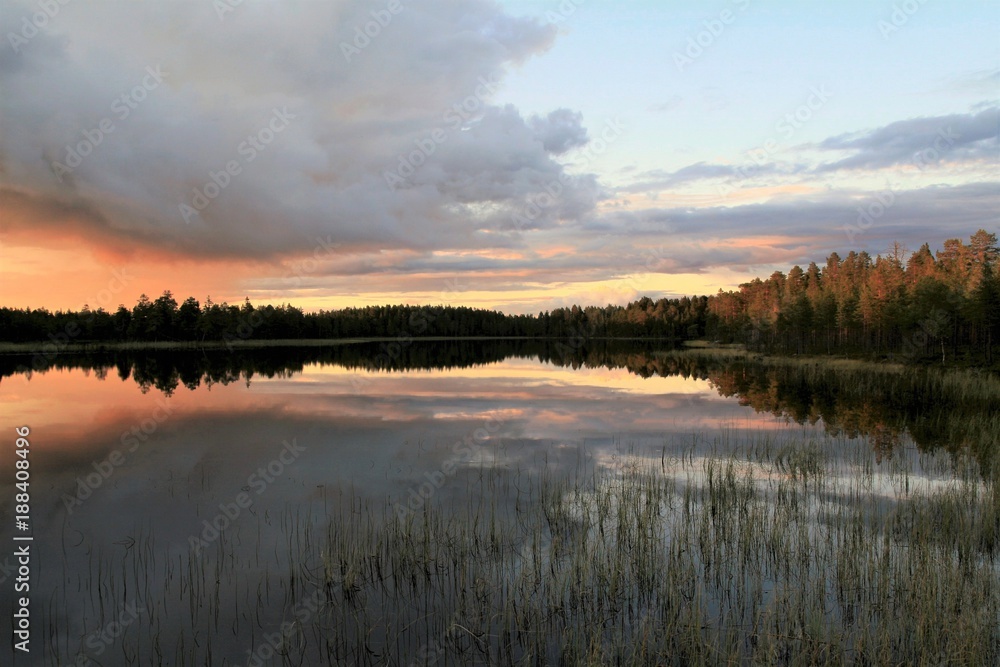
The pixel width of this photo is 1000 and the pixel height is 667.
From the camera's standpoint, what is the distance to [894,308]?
69.0 metres

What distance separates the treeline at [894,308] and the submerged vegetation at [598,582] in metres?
56.4

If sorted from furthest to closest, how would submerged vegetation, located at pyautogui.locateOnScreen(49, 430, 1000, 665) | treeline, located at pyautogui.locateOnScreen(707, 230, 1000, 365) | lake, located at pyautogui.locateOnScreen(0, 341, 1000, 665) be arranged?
treeline, located at pyautogui.locateOnScreen(707, 230, 1000, 365)
lake, located at pyautogui.locateOnScreen(0, 341, 1000, 665)
submerged vegetation, located at pyautogui.locateOnScreen(49, 430, 1000, 665)

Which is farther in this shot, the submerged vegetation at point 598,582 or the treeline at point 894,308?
the treeline at point 894,308

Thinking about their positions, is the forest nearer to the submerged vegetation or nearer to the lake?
the lake

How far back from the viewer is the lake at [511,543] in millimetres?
7688

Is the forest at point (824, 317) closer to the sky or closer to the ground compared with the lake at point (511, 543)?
closer to the sky

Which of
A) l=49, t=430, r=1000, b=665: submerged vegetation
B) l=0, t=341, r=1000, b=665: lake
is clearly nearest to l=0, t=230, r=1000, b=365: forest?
l=0, t=341, r=1000, b=665: lake

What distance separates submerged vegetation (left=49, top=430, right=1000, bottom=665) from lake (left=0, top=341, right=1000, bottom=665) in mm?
51

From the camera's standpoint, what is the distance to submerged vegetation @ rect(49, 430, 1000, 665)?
24.2 feet

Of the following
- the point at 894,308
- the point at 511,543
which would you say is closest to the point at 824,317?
the point at 894,308

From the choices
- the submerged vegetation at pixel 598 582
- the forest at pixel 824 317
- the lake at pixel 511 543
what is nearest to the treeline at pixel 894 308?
the forest at pixel 824 317

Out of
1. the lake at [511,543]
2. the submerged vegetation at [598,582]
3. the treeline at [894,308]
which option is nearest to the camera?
the submerged vegetation at [598,582]

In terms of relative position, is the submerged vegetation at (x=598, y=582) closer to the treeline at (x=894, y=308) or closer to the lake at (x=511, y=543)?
the lake at (x=511, y=543)

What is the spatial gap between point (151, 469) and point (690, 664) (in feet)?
58.3
